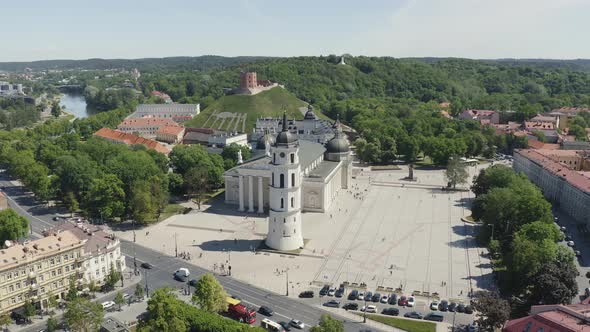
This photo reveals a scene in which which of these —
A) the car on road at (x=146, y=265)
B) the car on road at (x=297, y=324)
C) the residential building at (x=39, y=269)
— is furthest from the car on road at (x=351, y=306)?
the residential building at (x=39, y=269)

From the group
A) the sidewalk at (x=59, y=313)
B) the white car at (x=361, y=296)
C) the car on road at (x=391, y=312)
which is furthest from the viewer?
the white car at (x=361, y=296)

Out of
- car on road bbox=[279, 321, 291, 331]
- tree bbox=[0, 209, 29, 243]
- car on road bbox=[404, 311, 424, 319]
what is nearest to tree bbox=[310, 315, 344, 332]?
car on road bbox=[279, 321, 291, 331]

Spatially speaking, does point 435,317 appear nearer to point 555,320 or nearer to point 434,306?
point 434,306

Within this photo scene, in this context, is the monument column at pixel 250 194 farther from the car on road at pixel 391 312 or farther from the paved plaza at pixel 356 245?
the car on road at pixel 391 312

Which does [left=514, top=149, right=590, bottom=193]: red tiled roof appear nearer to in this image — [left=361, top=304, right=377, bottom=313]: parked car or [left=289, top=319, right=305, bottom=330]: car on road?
[left=361, top=304, right=377, bottom=313]: parked car

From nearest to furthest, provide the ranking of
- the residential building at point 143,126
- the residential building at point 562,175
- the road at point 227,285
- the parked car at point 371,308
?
the road at point 227,285, the parked car at point 371,308, the residential building at point 562,175, the residential building at point 143,126

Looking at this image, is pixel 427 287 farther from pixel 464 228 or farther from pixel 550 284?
pixel 464 228
